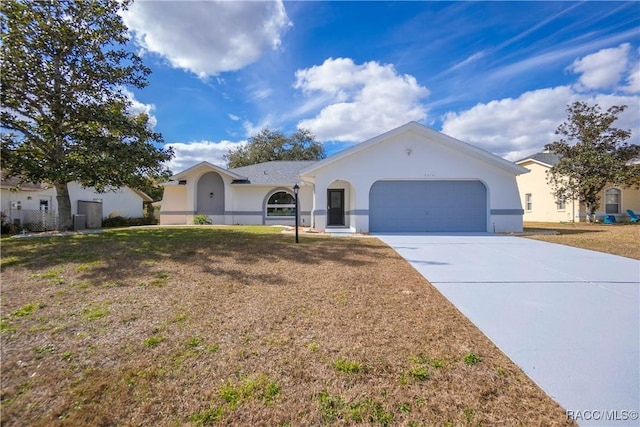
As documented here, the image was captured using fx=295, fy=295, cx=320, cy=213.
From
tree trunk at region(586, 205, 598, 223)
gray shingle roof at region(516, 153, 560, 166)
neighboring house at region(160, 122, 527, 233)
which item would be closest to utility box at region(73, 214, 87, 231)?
neighboring house at region(160, 122, 527, 233)

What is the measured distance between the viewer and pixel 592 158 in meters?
19.8

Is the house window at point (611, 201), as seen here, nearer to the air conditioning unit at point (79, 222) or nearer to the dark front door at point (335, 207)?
the dark front door at point (335, 207)

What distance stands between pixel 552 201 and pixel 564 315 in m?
24.6

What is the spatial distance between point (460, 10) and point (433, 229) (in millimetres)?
8859

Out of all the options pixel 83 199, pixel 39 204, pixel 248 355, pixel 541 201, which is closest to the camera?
pixel 248 355

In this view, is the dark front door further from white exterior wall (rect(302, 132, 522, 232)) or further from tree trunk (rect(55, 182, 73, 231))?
tree trunk (rect(55, 182, 73, 231))

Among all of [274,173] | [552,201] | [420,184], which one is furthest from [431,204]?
[552,201]

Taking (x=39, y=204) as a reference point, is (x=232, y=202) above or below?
above

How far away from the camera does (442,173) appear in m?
14.1

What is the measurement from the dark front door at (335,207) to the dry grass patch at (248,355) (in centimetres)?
1170

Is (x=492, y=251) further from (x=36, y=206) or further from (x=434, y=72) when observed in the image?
(x=36, y=206)

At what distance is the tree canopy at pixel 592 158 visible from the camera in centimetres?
1959

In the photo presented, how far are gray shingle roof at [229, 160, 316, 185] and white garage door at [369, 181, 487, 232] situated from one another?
6806 mm

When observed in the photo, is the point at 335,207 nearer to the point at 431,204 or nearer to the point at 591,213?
the point at 431,204
